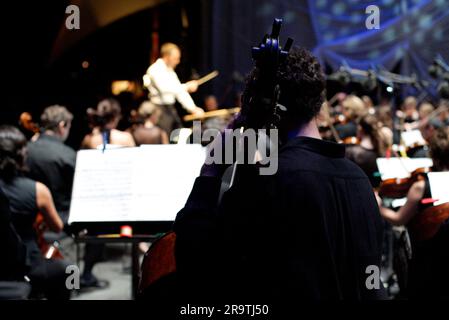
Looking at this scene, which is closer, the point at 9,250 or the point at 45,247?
the point at 9,250

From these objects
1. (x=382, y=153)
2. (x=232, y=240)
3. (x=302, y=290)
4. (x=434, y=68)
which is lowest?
(x=302, y=290)

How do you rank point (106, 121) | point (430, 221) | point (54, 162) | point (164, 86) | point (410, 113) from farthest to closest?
point (410, 113) < point (164, 86) < point (106, 121) < point (54, 162) < point (430, 221)

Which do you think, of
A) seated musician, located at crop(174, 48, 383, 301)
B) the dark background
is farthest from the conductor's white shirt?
seated musician, located at crop(174, 48, 383, 301)

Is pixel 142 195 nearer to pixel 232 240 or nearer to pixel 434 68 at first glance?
pixel 232 240

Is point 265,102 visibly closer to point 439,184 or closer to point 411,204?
point 439,184

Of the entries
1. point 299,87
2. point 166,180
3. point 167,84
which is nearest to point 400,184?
point 166,180

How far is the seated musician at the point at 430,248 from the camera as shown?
9.66 ft

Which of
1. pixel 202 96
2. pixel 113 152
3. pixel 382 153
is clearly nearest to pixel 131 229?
pixel 113 152

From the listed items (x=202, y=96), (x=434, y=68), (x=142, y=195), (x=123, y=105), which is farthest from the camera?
(x=123, y=105)

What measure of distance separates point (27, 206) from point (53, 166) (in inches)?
54.4

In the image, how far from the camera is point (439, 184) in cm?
303

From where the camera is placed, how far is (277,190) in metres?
1.78

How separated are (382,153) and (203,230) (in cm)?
403

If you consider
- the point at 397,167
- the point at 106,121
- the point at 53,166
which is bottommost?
the point at 397,167
